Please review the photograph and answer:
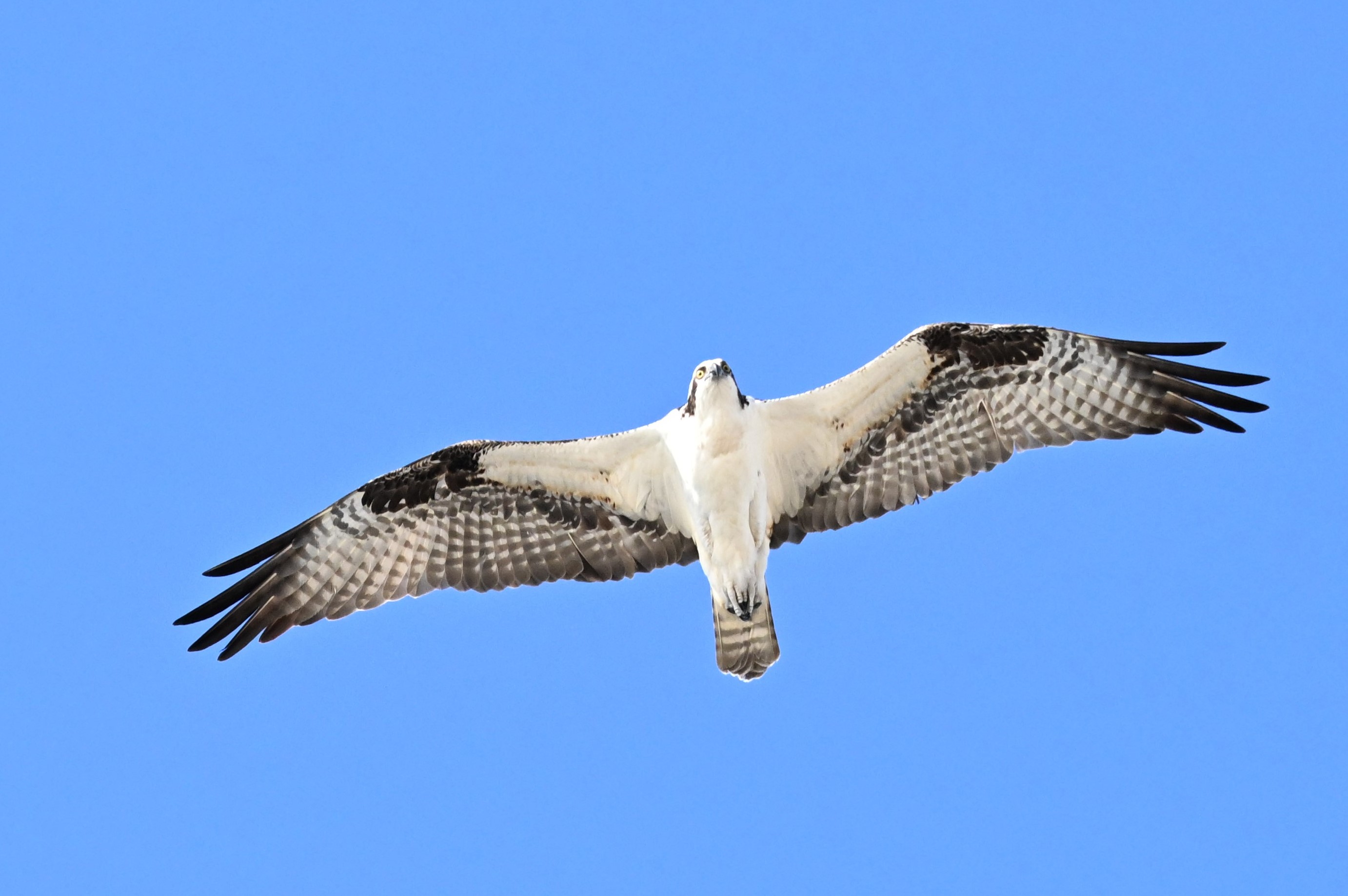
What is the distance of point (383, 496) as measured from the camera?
12.1 meters

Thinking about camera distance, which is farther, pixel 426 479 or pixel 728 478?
pixel 426 479

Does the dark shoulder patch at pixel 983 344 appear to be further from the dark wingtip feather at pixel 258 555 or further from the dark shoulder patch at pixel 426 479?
the dark wingtip feather at pixel 258 555

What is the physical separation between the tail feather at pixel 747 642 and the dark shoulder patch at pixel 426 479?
2.60 metres

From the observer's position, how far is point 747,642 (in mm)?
11422

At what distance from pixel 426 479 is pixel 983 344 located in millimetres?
5193

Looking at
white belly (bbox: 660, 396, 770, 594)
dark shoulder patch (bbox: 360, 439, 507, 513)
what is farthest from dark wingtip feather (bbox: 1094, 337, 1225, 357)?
dark shoulder patch (bbox: 360, 439, 507, 513)

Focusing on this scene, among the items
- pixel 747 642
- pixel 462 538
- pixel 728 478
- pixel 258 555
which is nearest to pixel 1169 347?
pixel 728 478

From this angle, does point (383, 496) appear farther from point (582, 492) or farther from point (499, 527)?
point (582, 492)

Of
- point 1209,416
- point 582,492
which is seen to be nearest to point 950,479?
point 1209,416

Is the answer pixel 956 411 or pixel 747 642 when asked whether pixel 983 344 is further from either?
pixel 747 642

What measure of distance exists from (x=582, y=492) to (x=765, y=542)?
5.93 ft

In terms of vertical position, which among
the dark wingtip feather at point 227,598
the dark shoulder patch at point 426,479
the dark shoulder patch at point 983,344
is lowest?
the dark wingtip feather at point 227,598

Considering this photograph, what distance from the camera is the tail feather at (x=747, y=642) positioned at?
11367 mm

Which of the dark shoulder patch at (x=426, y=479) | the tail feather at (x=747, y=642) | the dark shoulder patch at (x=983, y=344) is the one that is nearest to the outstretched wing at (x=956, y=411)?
the dark shoulder patch at (x=983, y=344)
